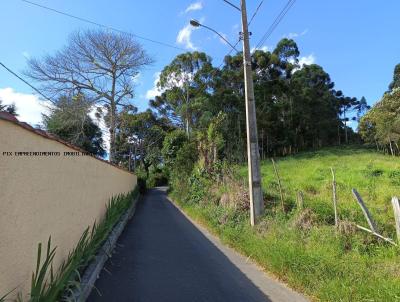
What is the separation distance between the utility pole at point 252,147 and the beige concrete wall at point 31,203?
503 centimetres

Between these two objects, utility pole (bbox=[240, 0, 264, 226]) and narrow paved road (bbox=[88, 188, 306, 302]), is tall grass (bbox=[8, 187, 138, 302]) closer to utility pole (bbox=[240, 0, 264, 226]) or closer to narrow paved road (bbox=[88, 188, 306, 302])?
narrow paved road (bbox=[88, 188, 306, 302])

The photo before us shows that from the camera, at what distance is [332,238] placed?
7.46 metres

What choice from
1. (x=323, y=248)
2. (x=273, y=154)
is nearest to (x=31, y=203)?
(x=323, y=248)

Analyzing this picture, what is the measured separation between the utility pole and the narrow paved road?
4.59 feet

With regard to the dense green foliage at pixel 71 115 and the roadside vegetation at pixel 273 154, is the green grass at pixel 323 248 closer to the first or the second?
the roadside vegetation at pixel 273 154

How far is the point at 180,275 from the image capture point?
7.26 meters

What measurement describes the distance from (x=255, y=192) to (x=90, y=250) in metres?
4.98

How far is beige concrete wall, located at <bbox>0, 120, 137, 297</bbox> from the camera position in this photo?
3.71 metres

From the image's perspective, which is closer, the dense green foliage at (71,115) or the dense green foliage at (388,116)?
the dense green foliage at (71,115)

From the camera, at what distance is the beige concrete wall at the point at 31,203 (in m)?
3.71

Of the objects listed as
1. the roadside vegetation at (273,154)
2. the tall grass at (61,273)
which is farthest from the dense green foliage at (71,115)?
the tall grass at (61,273)

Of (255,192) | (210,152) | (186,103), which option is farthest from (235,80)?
(255,192)

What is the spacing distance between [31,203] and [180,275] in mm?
3625

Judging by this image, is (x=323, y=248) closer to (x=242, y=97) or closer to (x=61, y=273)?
(x=61, y=273)
